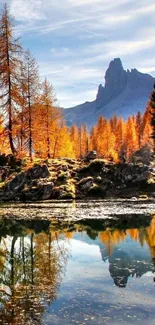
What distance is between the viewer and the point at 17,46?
6053 cm

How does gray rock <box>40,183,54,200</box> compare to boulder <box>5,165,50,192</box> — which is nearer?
gray rock <box>40,183,54,200</box>

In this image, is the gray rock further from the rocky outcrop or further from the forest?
the forest

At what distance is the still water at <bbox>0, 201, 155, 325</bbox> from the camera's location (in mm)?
13148

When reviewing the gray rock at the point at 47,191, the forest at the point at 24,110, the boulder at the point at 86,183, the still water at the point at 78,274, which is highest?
the forest at the point at 24,110

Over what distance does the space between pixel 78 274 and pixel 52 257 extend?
3226 mm

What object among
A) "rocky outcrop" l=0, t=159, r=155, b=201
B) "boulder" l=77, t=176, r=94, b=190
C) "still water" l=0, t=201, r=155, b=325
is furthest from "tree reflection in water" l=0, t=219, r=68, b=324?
"boulder" l=77, t=176, r=94, b=190

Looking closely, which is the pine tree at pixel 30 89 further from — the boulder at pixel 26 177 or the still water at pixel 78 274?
the still water at pixel 78 274

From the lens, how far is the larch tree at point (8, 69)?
59625mm

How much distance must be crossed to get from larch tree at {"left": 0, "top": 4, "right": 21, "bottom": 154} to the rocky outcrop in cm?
893

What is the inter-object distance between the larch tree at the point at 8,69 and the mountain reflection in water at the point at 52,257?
30.4 m

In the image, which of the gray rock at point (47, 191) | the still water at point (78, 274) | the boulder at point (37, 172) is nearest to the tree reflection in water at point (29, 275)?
the still water at point (78, 274)

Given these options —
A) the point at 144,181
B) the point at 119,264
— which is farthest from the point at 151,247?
the point at 144,181

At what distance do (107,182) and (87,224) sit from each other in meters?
29.3

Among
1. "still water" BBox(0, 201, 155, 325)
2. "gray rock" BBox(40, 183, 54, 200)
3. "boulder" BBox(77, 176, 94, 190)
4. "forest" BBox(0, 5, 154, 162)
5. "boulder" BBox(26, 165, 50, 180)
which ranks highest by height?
"forest" BBox(0, 5, 154, 162)
